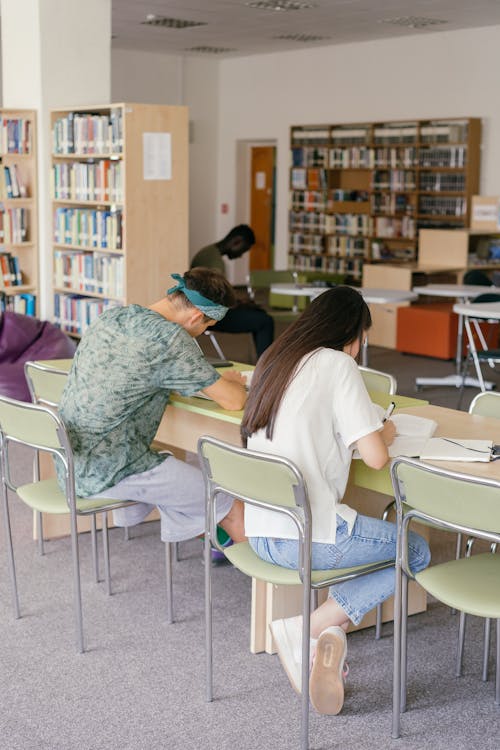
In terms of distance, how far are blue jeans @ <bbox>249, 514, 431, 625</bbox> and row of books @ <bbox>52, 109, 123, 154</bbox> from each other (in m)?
4.08

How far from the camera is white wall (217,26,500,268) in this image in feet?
36.5

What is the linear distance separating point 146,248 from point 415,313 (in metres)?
3.61

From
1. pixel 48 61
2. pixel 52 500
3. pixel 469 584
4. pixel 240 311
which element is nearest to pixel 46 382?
pixel 52 500

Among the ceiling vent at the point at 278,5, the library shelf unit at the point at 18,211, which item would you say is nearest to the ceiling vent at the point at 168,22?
the ceiling vent at the point at 278,5

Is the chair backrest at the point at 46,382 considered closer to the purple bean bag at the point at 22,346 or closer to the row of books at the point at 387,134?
the purple bean bag at the point at 22,346

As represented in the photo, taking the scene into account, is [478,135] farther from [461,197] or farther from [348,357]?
[348,357]

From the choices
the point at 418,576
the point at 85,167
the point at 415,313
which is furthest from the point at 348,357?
the point at 415,313

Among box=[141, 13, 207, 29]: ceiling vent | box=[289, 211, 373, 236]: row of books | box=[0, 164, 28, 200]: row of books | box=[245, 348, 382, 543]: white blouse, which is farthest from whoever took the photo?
box=[289, 211, 373, 236]: row of books

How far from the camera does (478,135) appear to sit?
11172mm

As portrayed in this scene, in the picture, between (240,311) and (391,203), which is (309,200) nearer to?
(391,203)

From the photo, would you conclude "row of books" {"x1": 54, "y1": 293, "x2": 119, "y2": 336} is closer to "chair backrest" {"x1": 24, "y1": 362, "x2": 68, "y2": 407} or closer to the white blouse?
"chair backrest" {"x1": 24, "y1": 362, "x2": 68, "y2": 407}

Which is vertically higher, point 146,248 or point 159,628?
point 146,248

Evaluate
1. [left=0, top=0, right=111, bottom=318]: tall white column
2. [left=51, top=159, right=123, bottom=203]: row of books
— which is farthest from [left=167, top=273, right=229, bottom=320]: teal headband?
[left=0, top=0, right=111, bottom=318]: tall white column

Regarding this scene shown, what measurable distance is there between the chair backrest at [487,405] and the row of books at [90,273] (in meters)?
3.47
